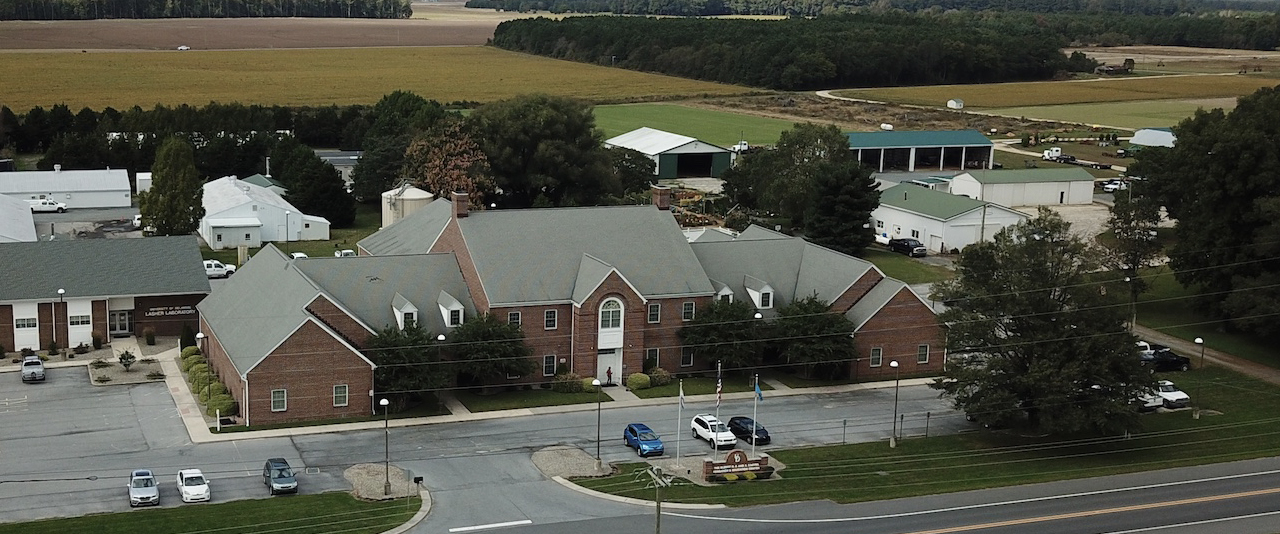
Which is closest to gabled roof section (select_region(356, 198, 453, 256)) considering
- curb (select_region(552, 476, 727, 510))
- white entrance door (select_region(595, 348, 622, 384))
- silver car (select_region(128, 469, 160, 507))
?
white entrance door (select_region(595, 348, 622, 384))

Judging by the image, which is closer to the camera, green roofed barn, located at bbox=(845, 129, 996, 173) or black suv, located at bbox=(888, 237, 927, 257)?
black suv, located at bbox=(888, 237, 927, 257)

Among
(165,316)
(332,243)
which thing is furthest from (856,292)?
(332,243)

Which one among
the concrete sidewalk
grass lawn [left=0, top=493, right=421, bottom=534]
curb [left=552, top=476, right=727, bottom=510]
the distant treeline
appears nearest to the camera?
grass lawn [left=0, top=493, right=421, bottom=534]

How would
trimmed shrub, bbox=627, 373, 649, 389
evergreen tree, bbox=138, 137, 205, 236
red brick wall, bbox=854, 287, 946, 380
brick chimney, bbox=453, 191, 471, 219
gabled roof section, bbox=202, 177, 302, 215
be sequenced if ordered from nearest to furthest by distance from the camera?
trimmed shrub, bbox=627, 373, 649, 389 → red brick wall, bbox=854, 287, 946, 380 → brick chimney, bbox=453, 191, 471, 219 → evergreen tree, bbox=138, 137, 205, 236 → gabled roof section, bbox=202, 177, 302, 215

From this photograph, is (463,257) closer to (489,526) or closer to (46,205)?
(489,526)

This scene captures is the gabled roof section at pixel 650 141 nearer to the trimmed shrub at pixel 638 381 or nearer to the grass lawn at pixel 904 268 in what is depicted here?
→ the grass lawn at pixel 904 268

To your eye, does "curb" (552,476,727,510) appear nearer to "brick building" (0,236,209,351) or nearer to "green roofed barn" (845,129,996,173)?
"brick building" (0,236,209,351)
